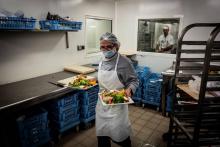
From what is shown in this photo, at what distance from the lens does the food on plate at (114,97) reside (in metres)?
1.85

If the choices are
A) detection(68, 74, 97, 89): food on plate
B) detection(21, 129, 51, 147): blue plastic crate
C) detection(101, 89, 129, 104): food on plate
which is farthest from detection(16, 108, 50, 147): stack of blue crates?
detection(101, 89, 129, 104): food on plate

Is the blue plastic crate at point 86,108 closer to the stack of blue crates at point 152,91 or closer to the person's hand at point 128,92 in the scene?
the person's hand at point 128,92

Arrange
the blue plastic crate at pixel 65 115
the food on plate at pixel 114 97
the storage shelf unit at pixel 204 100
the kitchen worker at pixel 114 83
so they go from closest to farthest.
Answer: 1. the storage shelf unit at pixel 204 100
2. the food on plate at pixel 114 97
3. the kitchen worker at pixel 114 83
4. the blue plastic crate at pixel 65 115

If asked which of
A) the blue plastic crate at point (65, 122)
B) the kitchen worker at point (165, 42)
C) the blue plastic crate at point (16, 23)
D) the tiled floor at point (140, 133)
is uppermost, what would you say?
the blue plastic crate at point (16, 23)

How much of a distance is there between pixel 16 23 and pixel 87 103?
150 cm

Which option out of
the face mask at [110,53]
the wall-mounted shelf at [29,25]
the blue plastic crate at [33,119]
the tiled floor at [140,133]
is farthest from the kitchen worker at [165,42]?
the blue plastic crate at [33,119]

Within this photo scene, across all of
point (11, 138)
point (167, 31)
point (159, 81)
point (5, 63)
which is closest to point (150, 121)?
point (159, 81)

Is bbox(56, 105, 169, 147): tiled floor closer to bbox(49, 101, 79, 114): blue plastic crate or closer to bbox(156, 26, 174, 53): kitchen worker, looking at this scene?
bbox(49, 101, 79, 114): blue plastic crate

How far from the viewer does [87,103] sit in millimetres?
2832

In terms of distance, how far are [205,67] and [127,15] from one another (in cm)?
321

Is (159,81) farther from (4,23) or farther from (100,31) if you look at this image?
(4,23)

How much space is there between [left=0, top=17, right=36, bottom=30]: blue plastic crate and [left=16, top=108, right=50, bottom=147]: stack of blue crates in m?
1.09

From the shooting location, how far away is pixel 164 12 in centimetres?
378

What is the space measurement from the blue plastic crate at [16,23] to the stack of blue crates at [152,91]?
2379 millimetres
